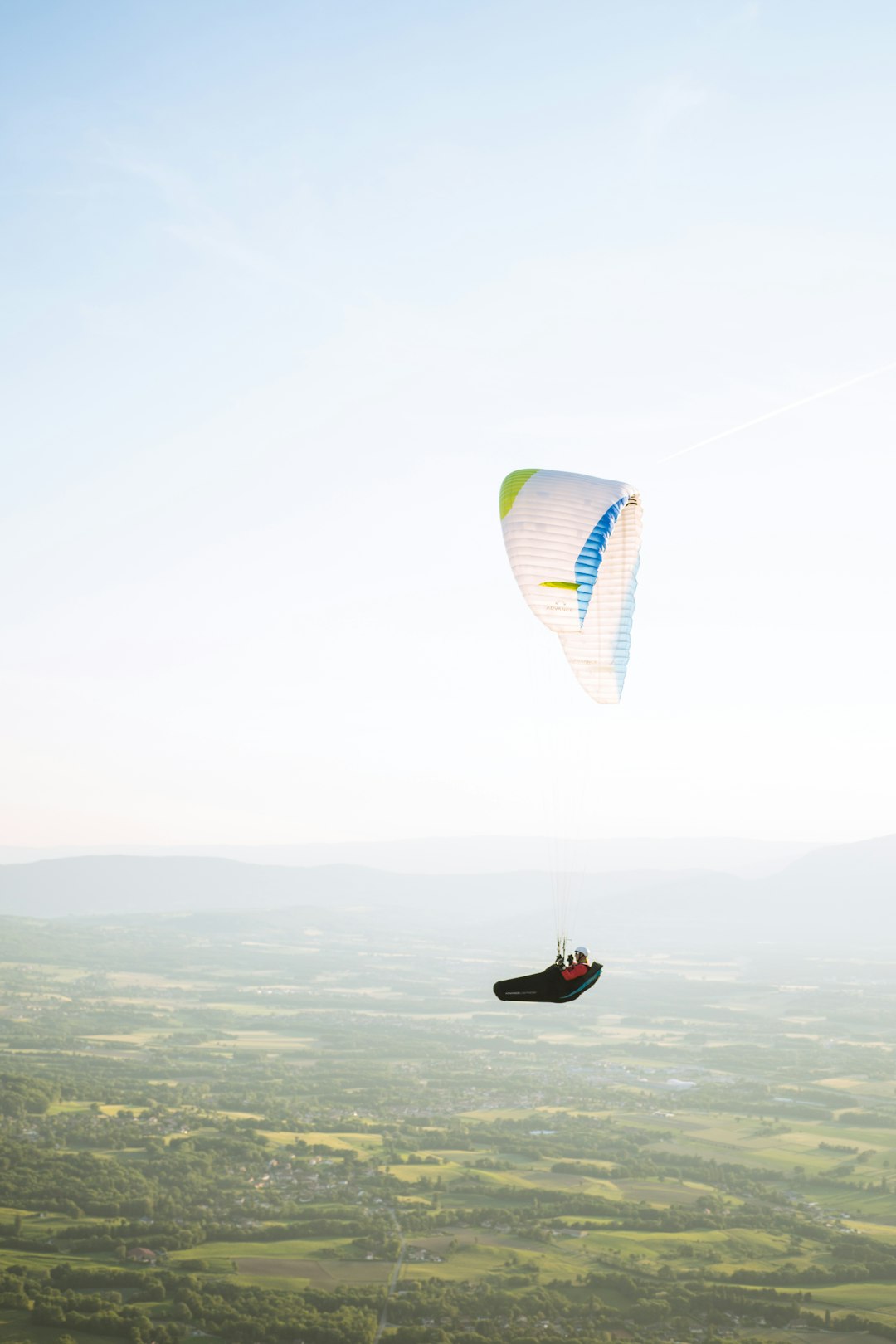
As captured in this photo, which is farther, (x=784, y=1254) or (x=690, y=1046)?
(x=690, y=1046)

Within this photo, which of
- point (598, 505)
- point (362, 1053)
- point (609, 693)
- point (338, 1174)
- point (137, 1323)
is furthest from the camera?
point (362, 1053)

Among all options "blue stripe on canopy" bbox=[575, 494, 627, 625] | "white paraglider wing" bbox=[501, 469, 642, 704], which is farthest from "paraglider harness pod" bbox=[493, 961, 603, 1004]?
"blue stripe on canopy" bbox=[575, 494, 627, 625]

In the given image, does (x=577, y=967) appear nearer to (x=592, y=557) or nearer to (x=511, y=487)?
(x=592, y=557)

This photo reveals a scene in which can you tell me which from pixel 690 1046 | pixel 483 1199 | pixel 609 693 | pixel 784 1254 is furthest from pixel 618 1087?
pixel 609 693

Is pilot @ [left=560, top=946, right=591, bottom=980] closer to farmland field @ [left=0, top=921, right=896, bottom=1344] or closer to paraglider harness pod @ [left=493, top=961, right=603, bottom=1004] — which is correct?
paraglider harness pod @ [left=493, top=961, right=603, bottom=1004]

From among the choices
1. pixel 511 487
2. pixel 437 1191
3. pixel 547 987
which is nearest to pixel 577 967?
pixel 547 987

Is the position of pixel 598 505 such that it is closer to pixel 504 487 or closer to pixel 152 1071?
pixel 504 487

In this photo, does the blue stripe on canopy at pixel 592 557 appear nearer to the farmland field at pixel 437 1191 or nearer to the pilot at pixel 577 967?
the pilot at pixel 577 967
